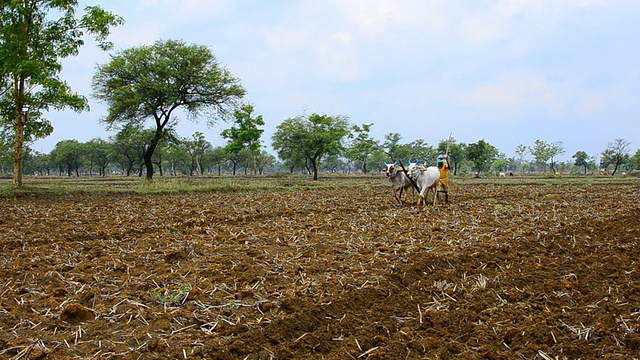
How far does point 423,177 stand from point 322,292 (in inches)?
363

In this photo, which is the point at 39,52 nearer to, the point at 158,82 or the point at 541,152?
the point at 158,82

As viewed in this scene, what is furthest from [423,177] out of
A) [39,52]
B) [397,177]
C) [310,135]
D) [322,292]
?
[310,135]

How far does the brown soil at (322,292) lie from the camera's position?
11.3 feet

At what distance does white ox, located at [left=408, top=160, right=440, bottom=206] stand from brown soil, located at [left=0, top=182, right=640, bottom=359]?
394 centimetres

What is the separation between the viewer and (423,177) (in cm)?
1304

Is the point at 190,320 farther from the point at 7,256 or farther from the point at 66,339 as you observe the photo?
the point at 7,256

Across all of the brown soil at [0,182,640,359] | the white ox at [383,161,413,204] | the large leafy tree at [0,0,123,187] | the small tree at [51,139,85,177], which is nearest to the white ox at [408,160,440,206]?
the white ox at [383,161,413,204]

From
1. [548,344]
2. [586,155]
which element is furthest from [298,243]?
[586,155]

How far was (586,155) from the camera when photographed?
70.9m

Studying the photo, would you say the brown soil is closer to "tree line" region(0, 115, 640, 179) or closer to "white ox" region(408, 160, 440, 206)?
"white ox" region(408, 160, 440, 206)

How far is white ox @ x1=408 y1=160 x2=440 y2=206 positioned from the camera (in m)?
12.8

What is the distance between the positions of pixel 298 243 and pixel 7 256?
483cm

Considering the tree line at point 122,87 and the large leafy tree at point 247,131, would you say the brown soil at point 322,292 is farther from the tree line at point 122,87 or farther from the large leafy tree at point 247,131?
Result: the large leafy tree at point 247,131

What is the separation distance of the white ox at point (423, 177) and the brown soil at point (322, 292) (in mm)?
3943
